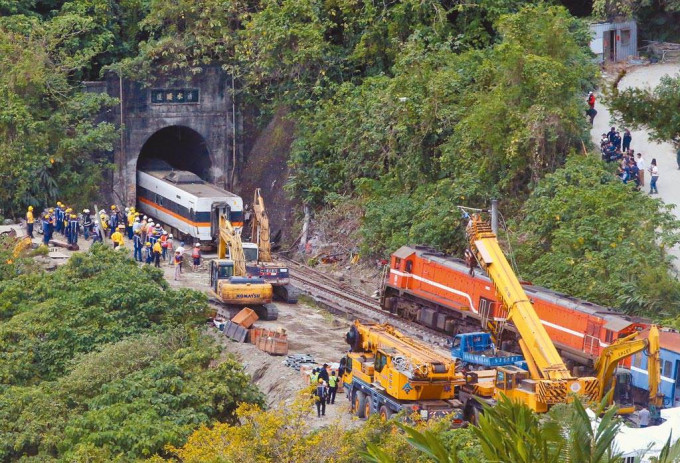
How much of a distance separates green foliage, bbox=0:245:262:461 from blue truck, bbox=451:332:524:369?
215 inches

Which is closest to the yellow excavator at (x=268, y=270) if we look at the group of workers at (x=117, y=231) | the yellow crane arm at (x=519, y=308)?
the group of workers at (x=117, y=231)

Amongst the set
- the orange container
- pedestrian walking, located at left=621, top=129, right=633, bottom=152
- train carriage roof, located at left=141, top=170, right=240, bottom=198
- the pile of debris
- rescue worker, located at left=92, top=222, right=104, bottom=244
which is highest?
pedestrian walking, located at left=621, top=129, right=633, bottom=152

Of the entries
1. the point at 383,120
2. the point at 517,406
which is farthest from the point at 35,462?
the point at 383,120

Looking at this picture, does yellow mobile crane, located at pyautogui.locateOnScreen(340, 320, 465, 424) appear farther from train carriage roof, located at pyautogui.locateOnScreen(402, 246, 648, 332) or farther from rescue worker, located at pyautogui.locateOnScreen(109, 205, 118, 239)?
rescue worker, located at pyautogui.locateOnScreen(109, 205, 118, 239)

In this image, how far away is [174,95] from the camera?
56031 mm

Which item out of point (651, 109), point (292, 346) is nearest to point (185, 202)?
point (292, 346)

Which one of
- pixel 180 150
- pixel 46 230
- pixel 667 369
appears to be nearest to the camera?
pixel 667 369

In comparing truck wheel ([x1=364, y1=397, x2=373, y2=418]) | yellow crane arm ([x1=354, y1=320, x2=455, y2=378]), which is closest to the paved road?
yellow crane arm ([x1=354, y1=320, x2=455, y2=378])

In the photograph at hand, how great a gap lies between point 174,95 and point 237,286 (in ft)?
64.2

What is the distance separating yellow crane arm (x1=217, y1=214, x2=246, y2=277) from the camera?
40875 mm

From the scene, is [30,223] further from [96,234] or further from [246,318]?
[246,318]

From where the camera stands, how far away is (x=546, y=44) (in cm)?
4344

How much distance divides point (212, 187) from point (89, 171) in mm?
6120

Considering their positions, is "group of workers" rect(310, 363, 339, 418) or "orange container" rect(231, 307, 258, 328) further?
"orange container" rect(231, 307, 258, 328)
